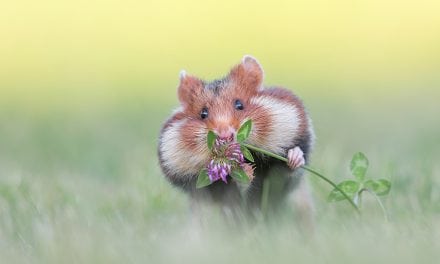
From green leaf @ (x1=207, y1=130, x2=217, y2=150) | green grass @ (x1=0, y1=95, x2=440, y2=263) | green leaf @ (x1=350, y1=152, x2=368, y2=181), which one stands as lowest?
green grass @ (x1=0, y1=95, x2=440, y2=263)

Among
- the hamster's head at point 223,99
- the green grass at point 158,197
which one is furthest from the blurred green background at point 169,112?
the hamster's head at point 223,99

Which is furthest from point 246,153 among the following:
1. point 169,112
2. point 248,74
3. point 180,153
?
point 169,112

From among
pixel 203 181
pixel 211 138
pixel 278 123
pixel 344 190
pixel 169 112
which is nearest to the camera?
pixel 211 138

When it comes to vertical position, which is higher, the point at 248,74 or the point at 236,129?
the point at 248,74

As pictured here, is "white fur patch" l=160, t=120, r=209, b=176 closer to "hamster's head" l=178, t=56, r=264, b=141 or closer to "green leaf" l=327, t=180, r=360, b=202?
"hamster's head" l=178, t=56, r=264, b=141

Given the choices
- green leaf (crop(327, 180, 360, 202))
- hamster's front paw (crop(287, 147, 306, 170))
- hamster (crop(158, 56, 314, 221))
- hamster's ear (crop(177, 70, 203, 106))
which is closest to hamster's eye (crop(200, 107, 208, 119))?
hamster (crop(158, 56, 314, 221))

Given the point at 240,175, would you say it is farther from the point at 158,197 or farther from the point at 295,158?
the point at 158,197
